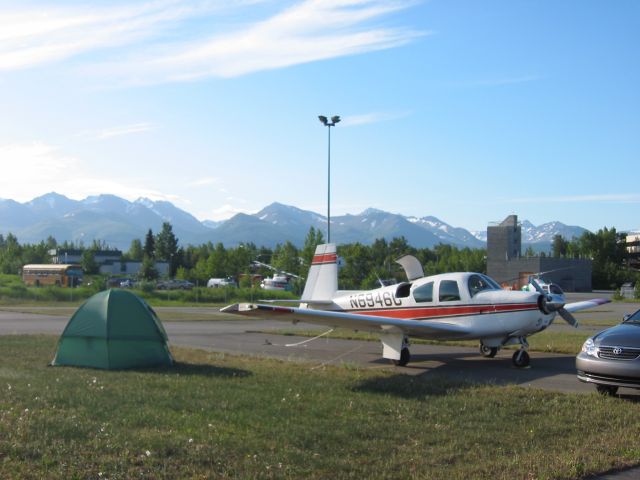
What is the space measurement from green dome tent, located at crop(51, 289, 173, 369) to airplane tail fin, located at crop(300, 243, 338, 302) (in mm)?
5302

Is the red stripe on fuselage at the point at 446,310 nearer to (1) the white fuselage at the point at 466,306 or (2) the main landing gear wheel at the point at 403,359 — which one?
(1) the white fuselage at the point at 466,306

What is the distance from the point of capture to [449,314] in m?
15.1

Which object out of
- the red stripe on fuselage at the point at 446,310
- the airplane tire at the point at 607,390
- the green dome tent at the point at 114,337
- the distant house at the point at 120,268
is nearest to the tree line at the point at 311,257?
the distant house at the point at 120,268

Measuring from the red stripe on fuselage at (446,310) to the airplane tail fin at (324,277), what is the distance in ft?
4.76

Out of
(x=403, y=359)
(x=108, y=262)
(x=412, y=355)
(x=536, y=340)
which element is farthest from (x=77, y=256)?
(x=403, y=359)

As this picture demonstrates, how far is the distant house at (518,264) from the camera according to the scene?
92562 mm

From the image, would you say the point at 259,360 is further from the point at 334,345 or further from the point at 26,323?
the point at 26,323

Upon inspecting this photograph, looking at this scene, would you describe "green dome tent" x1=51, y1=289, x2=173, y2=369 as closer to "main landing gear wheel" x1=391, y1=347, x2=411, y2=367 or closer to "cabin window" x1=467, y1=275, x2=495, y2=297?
"main landing gear wheel" x1=391, y1=347, x2=411, y2=367

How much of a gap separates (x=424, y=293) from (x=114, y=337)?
22.4 feet

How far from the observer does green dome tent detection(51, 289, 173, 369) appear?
12977mm

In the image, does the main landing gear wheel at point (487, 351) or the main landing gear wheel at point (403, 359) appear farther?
the main landing gear wheel at point (487, 351)

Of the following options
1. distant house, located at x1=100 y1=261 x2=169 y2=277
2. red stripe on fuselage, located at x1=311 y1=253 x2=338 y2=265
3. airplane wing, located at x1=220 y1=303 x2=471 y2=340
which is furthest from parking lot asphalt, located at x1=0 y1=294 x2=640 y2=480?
distant house, located at x1=100 y1=261 x2=169 y2=277

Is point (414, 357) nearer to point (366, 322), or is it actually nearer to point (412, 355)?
point (412, 355)

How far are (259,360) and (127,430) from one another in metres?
7.45
